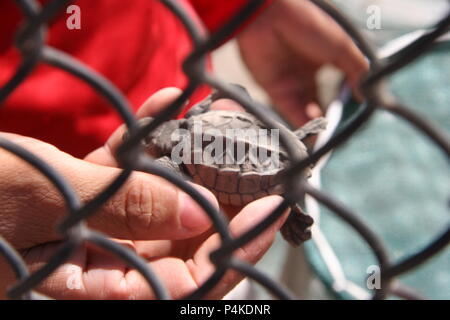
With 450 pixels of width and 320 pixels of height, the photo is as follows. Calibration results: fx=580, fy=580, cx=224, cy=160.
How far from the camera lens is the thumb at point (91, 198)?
0.60m

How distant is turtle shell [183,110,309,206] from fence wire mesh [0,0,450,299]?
35cm

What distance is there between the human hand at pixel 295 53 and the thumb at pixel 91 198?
667mm

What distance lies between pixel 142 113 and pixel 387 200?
0.76 m

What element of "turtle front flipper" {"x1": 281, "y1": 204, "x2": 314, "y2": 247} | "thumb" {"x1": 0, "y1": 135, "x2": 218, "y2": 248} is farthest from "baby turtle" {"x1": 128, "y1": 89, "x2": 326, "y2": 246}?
"thumb" {"x1": 0, "y1": 135, "x2": 218, "y2": 248}

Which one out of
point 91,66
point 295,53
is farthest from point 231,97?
point 295,53

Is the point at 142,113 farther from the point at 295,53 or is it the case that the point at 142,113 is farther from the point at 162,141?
the point at 295,53

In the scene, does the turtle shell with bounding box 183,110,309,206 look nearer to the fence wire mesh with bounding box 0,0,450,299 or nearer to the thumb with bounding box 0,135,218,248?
the thumb with bounding box 0,135,218,248

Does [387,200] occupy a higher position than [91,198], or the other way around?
[91,198]

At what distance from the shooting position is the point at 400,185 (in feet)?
4.60

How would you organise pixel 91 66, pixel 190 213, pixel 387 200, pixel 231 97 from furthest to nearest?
pixel 387 200
pixel 91 66
pixel 190 213
pixel 231 97

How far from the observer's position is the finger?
798mm

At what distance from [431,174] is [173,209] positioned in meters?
1.00

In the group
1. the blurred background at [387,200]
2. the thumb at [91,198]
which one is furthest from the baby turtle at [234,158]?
the blurred background at [387,200]

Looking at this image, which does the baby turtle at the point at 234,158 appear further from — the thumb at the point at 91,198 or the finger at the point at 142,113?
the thumb at the point at 91,198
